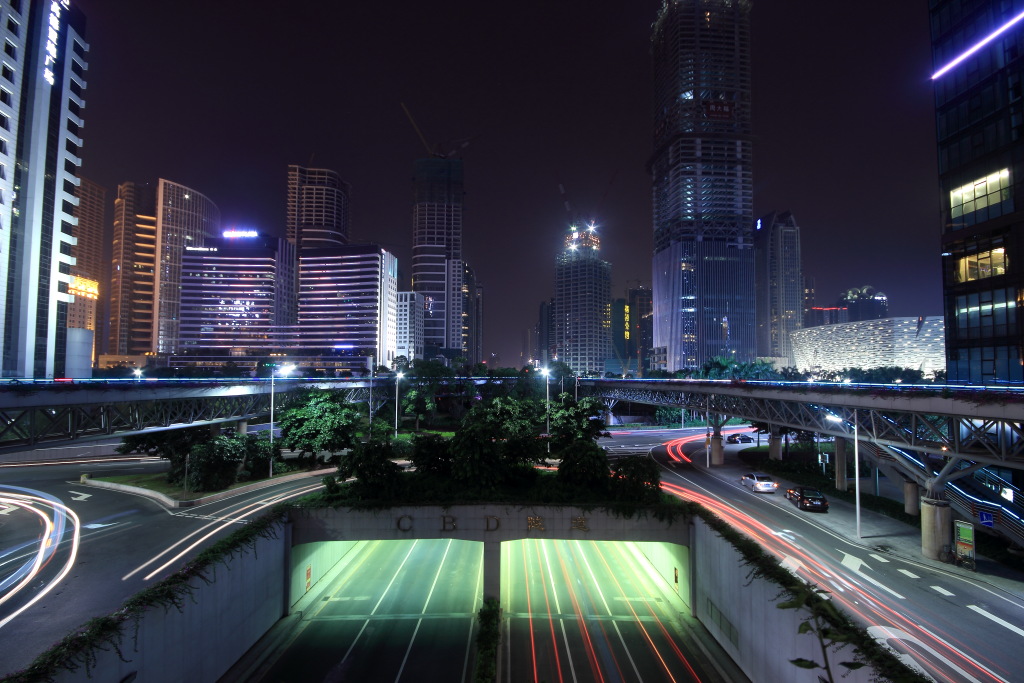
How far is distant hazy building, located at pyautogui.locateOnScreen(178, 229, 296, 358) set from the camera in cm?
18100

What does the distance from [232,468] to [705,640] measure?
35379 millimetres

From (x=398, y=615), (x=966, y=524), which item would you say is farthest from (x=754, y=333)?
(x=398, y=615)

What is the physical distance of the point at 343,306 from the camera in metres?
188

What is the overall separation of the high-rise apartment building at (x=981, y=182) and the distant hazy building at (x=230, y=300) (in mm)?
188796

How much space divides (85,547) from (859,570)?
3931 centimetres

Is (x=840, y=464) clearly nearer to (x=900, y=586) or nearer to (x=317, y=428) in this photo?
(x=900, y=586)

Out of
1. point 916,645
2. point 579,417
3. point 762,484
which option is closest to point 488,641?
point 916,645

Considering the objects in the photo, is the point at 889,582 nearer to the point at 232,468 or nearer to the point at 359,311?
the point at 232,468

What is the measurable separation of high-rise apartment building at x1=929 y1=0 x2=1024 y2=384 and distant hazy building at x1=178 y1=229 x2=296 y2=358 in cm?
18880

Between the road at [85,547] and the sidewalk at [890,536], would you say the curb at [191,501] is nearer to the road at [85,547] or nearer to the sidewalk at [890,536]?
the road at [85,547]

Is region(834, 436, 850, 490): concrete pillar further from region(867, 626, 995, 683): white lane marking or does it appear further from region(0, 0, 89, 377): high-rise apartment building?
region(0, 0, 89, 377): high-rise apartment building

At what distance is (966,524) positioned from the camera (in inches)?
930

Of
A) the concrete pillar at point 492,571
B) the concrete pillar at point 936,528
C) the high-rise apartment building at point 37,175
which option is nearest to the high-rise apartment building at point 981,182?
the concrete pillar at point 936,528

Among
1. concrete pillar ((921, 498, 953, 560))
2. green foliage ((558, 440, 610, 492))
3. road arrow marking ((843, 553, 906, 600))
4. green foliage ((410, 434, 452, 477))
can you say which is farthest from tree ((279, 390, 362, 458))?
concrete pillar ((921, 498, 953, 560))
